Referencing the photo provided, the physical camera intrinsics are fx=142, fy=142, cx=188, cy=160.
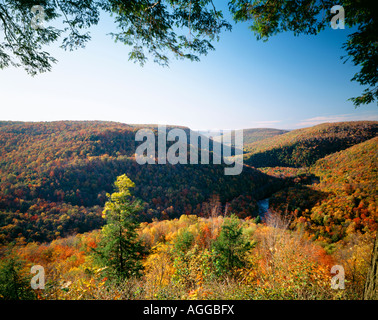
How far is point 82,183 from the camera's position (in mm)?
47062

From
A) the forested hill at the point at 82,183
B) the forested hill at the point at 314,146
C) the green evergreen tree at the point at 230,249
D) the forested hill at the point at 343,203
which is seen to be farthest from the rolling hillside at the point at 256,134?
the green evergreen tree at the point at 230,249

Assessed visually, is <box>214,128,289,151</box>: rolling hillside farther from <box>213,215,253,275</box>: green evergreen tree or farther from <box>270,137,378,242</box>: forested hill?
<box>213,215,253,275</box>: green evergreen tree

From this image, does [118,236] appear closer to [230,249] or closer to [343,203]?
[230,249]

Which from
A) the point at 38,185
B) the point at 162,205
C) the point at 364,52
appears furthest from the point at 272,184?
the point at 38,185

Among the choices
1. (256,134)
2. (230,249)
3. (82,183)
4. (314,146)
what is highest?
(256,134)

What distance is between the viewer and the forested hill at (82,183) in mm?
33463

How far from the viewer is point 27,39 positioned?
9.82ft

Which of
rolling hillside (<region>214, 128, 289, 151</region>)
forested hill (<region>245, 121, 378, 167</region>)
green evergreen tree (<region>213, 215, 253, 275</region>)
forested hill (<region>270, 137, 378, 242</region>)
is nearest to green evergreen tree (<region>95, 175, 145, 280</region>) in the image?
green evergreen tree (<region>213, 215, 253, 275</region>)

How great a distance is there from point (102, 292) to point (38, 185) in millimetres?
57498

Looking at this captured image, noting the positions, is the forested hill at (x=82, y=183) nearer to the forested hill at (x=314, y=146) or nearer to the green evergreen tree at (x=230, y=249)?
the forested hill at (x=314, y=146)

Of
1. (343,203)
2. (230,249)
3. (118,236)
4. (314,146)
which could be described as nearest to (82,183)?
(118,236)

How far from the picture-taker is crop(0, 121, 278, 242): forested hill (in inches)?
1317

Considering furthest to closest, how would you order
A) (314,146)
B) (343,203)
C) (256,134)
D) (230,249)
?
(256,134) → (314,146) → (343,203) → (230,249)

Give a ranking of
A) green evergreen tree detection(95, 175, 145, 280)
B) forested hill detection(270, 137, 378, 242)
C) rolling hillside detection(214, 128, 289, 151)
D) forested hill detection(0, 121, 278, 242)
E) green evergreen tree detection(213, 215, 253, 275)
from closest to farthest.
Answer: green evergreen tree detection(95, 175, 145, 280)
green evergreen tree detection(213, 215, 253, 275)
forested hill detection(270, 137, 378, 242)
forested hill detection(0, 121, 278, 242)
rolling hillside detection(214, 128, 289, 151)
